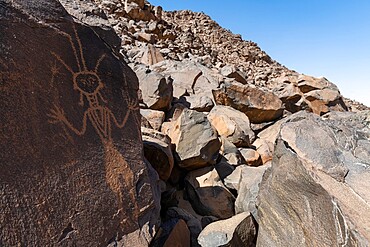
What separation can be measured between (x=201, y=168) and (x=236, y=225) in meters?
1.25

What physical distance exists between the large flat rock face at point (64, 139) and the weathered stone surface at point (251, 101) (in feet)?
11.2

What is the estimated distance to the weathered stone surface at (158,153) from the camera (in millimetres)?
3020

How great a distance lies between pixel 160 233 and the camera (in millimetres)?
2398

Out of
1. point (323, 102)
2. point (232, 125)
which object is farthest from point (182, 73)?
point (323, 102)

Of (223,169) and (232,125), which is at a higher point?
(232,125)

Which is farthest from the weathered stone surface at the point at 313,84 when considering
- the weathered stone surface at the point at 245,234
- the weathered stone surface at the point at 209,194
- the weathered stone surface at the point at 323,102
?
the weathered stone surface at the point at 245,234

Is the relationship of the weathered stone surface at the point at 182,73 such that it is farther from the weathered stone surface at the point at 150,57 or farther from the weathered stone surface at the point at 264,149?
the weathered stone surface at the point at 264,149

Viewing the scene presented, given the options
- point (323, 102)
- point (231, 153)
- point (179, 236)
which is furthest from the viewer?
point (323, 102)

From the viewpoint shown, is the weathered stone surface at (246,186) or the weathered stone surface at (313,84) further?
the weathered stone surface at (313,84)

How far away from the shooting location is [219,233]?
254 centimetres

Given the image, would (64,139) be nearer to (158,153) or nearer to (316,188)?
(158,153)

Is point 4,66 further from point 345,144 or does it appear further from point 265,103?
point 265,103

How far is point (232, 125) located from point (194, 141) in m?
1.29

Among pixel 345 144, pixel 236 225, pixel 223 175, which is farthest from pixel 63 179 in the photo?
pixel 223 175
